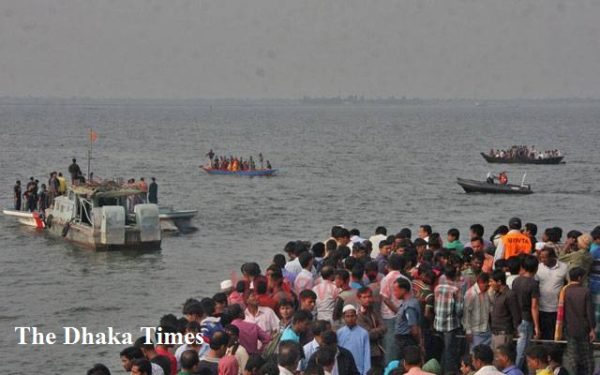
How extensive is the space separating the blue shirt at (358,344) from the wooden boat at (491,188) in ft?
173

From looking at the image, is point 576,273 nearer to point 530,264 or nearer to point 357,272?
point 530,264

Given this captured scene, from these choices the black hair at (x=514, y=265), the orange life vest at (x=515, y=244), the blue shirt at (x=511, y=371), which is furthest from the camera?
the orange life vest at (x=515, y=244)

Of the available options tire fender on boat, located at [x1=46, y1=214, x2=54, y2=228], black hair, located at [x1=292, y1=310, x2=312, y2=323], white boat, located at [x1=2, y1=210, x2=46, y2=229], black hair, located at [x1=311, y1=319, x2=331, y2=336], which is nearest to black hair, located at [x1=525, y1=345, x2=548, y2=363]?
black hair, located at [x1=311, y1=319, x2=331, y2=336]

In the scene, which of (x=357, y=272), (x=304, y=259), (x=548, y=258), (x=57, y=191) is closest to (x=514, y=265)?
(x=548, y=258)

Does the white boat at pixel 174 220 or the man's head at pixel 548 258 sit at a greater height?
the man's head at pixel 548 258

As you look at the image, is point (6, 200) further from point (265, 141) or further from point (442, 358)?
point (265, 141)

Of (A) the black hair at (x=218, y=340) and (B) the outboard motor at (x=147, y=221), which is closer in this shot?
(A) the black hair at (x=218, y=340)

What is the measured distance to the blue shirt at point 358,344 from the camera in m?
12.1

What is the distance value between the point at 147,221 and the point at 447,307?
2549 centimetres

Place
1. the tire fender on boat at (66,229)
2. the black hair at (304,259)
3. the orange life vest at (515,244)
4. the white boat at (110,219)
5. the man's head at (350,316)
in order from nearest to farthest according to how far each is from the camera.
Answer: the man's head at (350,316), the black hair at (304,259), the orange life vest at (515,244), the white boat at (110,219), the tire fender on boat at (66,229)

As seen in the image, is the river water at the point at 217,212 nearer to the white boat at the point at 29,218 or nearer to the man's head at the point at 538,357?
the white boat at the point at 29,218

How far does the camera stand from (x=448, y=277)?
1423cm

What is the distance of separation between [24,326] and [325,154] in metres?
90.7

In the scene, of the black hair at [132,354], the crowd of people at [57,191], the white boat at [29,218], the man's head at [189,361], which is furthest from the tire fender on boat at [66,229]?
the man's head at [189,361]
